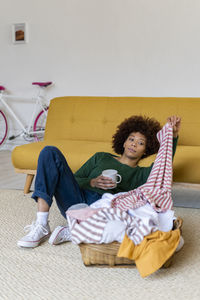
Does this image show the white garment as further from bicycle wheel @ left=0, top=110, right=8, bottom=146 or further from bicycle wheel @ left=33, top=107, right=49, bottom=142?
bicycle wheel @ left=0, top=110, right=8, bottom=146

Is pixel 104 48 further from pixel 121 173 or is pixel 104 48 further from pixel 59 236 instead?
pixel 59 236

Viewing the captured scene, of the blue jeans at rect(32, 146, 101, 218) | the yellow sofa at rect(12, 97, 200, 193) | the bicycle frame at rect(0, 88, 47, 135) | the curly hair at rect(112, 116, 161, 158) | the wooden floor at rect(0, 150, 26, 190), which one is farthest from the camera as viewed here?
the bicycle frame at rect(0, 88, 47, 135)

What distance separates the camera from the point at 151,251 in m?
1.37

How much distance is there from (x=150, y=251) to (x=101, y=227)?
0.21 metres

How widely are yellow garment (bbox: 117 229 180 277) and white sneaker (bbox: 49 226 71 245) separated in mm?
450

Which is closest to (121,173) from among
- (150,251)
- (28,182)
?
(150,251)

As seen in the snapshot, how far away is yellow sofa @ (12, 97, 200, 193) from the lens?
2.61 m

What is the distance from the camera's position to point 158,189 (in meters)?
1.70

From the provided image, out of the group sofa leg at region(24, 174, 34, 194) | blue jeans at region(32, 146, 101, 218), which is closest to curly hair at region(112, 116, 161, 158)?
blue jeans at region(32, 146, 101, 218)

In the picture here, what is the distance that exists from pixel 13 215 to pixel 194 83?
2926 mm

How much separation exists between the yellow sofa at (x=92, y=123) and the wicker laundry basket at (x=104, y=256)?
3.27ft

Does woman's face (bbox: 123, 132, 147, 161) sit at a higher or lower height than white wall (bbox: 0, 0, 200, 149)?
lower

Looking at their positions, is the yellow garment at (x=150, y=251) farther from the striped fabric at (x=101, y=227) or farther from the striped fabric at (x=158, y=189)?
the striped fabric at (x=158, y=189)

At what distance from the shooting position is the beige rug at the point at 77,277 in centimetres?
134
